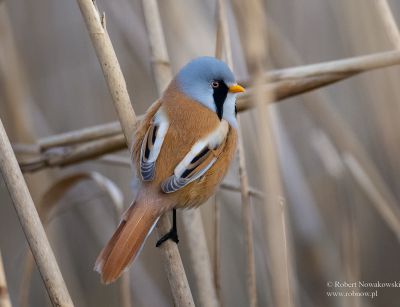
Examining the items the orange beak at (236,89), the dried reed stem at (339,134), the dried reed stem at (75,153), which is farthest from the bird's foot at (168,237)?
the dried reed stem at (339,134)

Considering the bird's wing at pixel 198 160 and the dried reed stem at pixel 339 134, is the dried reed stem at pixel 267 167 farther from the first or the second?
the dried reed stem at pixel 339 134

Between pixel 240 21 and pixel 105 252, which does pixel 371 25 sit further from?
pixel 105 252

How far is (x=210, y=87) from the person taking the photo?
221 cm

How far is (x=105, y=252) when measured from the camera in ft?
5.74

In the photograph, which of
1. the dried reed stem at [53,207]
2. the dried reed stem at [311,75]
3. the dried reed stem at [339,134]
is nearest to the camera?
the dried reed stem at [311,75]

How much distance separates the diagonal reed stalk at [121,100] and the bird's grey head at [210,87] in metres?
0.38

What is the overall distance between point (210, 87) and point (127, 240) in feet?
2.31

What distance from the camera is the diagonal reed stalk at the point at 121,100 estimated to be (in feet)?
5.62

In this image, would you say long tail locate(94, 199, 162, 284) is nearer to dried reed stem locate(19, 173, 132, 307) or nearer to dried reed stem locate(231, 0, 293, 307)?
dried reed stem locate(231, 0, 293, 307)

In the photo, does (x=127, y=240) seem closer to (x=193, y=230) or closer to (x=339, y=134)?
(x=193, y=230)

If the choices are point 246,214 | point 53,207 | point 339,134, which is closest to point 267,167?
point 246,214

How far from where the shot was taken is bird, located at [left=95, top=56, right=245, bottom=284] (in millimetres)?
1832

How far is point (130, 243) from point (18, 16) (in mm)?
2097

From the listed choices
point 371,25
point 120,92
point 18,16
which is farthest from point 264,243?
point 18,16
